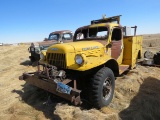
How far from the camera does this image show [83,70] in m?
4.52

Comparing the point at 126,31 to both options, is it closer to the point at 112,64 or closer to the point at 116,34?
the point at 116,34

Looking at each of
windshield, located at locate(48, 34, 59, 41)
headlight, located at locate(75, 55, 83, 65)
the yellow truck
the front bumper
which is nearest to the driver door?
the yellow truck

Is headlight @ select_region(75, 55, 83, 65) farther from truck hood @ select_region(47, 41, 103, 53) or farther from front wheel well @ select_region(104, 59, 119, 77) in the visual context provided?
front wheel well @ select_region(104, 59, 119, 77)

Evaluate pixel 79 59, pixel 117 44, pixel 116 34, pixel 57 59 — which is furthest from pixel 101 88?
pixel 116 34

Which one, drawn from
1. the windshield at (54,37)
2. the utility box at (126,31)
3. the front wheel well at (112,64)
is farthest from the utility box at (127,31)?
the windshield at (54,37)

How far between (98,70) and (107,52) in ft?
3.77

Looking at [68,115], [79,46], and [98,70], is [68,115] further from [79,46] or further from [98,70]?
[79,46]

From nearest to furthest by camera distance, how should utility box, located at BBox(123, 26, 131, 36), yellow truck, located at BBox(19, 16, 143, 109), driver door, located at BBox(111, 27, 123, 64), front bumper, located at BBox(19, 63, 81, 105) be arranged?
front bumper, located at BBox(19, 63, 81, 105) → yellow truck, located at BBox(19, 16, 143, 109) → driver door, located at BBox(111, 27, 123, 64) → utility box, located at BBox(123, 26, 131, 36)

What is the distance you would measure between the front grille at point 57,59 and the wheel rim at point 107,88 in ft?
3.85

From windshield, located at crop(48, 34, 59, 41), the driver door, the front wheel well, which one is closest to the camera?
the front wheel well

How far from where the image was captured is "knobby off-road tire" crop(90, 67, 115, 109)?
15.2ft

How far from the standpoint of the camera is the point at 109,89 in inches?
205

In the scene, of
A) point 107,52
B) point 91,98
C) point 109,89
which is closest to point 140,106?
point 109,89

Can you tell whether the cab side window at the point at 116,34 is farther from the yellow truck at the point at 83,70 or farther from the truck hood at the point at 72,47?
the truck hood at the point at 72,47
